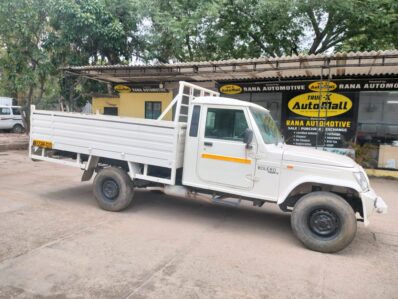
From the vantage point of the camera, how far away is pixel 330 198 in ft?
15.6

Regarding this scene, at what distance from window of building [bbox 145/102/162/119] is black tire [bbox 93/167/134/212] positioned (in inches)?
318

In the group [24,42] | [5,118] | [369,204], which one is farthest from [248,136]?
[5,118]

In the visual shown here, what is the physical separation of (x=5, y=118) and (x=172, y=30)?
14839 millimetres

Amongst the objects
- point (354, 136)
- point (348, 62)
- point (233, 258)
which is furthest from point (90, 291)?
point (354, 136)

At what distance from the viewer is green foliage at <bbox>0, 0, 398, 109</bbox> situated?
11.7 meters

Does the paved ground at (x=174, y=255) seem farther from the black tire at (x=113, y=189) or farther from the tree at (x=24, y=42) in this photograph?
the tree at (x=24, y=42)

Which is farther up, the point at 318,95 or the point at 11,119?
the point at 318,95

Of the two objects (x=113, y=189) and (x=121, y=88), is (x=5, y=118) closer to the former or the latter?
(x=121, y=88)

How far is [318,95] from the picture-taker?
1144cm

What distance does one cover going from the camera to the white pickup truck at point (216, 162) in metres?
4.79

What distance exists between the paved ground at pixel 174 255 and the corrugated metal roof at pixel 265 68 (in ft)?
12.3

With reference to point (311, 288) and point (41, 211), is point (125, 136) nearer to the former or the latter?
point (41, 211)

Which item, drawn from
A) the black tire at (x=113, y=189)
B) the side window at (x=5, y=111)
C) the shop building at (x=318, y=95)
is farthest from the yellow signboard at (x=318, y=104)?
the side window at (x=5, y=111)

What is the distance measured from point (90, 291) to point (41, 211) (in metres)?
3.08
